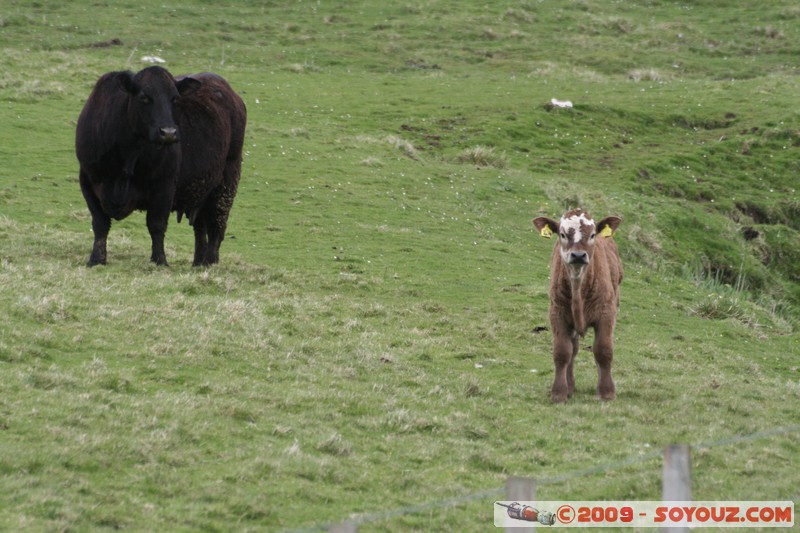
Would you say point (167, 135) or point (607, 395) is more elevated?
point (167, 135)

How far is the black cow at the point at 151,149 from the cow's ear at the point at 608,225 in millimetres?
6045

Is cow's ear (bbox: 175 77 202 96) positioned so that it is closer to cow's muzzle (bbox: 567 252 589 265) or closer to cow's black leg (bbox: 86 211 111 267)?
cow's black leg (bbox: 86 211 111 267)

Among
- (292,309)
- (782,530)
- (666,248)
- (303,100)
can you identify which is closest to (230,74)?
(303,100)

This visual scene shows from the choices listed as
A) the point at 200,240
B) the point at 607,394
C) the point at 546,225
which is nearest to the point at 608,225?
the point at 546,225

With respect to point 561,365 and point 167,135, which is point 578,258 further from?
point 167,135

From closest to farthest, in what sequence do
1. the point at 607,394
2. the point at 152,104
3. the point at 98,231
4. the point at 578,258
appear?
the point at 578,258, the point at 607,394, the point at 152,104, the point at 98,231

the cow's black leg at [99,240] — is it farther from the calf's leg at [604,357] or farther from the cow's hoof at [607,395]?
the cow's hoof at [607,395]

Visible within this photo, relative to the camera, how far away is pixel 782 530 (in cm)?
869

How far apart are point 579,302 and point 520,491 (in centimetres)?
763

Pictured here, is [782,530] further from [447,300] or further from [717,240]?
[717,240]

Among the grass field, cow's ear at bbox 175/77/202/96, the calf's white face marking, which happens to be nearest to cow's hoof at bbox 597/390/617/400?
the grass field

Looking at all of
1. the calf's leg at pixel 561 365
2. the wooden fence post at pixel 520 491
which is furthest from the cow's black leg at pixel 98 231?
the wooden fence post at pixel 520 491

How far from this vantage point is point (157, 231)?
1684 cm

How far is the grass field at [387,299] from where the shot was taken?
29.9 ft
